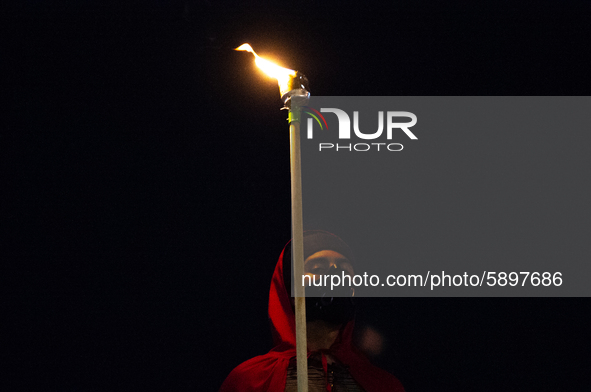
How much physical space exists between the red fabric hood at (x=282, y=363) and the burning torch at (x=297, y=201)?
19.1 inches

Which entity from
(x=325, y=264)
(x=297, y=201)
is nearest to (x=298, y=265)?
(x=297, y=201)

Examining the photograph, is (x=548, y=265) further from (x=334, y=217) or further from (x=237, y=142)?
(x=237, y=142)

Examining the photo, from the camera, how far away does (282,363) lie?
111cm

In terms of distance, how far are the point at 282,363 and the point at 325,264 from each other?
28 cm

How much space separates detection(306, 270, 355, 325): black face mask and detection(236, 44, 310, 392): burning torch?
43 cm

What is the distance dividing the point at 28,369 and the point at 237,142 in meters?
0.98

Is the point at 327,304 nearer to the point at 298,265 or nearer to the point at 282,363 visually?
the point at 282,363

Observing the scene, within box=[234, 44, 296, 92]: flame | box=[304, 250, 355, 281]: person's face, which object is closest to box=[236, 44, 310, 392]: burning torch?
box=[234, 44, 296, 92]: flame

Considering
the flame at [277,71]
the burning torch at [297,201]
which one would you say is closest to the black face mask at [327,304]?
the burning torch at [297,201]

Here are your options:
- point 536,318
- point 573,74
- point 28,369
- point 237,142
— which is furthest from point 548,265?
point 28,369

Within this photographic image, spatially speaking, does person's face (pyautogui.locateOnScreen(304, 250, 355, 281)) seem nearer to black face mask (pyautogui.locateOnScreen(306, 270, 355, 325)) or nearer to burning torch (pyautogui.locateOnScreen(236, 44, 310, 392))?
black face mask (pyautogui.locateOnScreen(306, 270, 355, 325))

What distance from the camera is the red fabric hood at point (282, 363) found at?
1091 mm

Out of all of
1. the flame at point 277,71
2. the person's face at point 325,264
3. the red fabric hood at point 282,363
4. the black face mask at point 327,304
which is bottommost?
the red fabric hood at point 282,363

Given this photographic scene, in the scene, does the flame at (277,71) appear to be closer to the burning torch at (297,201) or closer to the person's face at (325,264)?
the burning torch at (297,201)
